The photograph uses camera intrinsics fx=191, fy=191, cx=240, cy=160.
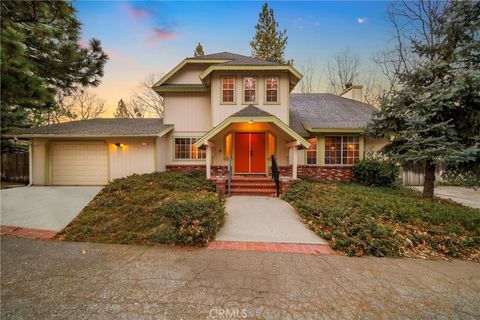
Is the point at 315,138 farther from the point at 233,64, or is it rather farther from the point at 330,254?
the point at 330,254

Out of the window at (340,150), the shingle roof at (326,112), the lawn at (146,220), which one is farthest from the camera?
the window at (340,150)

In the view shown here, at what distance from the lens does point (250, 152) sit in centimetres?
967

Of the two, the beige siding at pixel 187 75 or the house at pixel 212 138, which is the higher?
the beige siding at pixel 187 75

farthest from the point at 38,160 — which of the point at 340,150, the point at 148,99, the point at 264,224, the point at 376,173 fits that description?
the point at 376,173

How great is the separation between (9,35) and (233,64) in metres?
7.44

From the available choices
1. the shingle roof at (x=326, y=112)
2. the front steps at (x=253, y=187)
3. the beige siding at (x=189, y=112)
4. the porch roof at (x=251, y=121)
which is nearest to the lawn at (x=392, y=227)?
the front steps at (x=253, y=187)

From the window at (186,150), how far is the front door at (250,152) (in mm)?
2210

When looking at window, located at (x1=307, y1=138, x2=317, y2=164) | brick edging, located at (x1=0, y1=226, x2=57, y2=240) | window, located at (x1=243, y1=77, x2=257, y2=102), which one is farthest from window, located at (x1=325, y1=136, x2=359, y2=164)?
brick edging, located at (x1=0, y1=226, x2=57, y2=240)

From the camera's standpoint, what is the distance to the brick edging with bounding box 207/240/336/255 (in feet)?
12.3

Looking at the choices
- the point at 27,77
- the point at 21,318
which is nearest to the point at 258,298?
the point at 21,318

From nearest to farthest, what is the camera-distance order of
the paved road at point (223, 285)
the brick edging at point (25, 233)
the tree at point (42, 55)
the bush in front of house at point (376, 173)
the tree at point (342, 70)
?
1. the paved road at point (223, 285)
2. the tree at point (42, 55)
3. the brick edging at point (25, 233)
4. the bush in front of house at point (376, 173)
5. the tree at point (342, 70)

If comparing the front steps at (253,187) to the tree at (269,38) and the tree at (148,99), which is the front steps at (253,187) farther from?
the tree at (148,99)

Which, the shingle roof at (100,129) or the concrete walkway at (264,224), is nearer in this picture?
the concrete walkway at (264,224)

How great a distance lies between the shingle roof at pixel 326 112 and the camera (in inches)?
412
